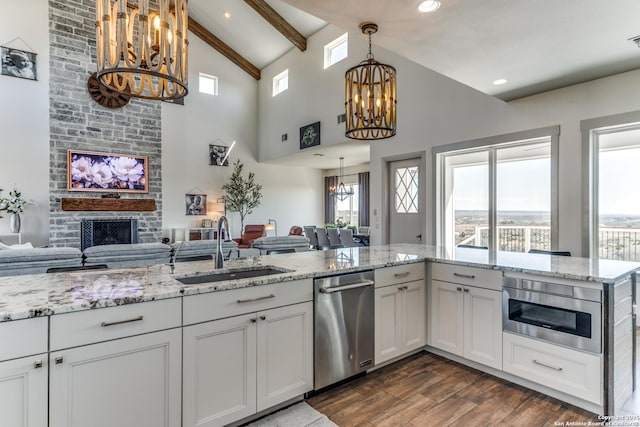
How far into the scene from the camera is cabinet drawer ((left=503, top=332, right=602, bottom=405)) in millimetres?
2090

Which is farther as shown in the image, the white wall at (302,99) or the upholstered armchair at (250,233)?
the upholstered armchair at (250,233)

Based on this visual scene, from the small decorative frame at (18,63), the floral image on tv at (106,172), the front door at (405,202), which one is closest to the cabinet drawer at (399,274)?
the front door at (405,202)

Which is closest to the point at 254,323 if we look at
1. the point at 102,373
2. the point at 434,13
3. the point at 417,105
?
the point at 102,373

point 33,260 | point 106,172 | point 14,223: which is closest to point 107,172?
point 106,172

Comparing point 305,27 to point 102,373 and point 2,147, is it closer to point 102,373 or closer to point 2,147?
point 2,147

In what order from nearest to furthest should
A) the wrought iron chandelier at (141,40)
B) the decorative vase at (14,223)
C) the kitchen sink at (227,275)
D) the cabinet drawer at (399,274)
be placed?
the wrought iron chandelier at (141,40) → the kitchen sink at (227,275) → the cabinet drawer at (399,274) → the decorative vase at (14,223)

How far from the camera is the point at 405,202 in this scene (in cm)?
608

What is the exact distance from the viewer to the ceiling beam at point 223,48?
877 cm

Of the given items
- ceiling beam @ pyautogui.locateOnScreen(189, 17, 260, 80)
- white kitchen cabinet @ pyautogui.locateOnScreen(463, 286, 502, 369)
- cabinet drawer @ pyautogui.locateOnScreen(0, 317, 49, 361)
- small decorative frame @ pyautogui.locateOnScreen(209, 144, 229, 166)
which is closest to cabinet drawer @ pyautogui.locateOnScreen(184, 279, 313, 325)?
cabinet drawer @ pyautogui.locateOnScreen(0, 317, 49, 361)

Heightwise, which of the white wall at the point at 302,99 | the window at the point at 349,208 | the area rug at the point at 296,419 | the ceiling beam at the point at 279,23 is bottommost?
the area rug at the point at 296,419

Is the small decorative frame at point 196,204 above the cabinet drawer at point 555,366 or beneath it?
above

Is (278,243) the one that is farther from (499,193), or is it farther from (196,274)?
(499,193)

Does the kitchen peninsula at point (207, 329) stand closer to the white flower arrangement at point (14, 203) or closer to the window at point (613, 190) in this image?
the window at point (613, 190)

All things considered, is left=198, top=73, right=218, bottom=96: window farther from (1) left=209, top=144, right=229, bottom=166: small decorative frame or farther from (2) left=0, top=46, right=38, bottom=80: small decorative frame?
(2) left=0, top=46, right=38, bottom=80: small decorative frame
